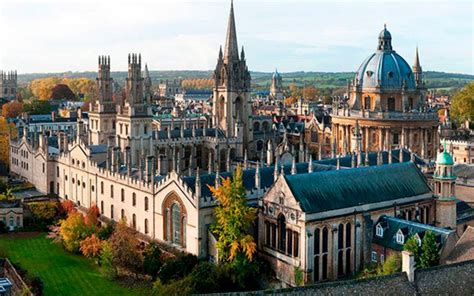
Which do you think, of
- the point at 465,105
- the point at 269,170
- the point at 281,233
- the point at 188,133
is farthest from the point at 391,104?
the point at 465,105

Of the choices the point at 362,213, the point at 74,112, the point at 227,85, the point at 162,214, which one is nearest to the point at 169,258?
the point at 162,214

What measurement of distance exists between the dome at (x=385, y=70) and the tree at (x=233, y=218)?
1358 inches

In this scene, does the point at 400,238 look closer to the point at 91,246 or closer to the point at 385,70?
the point at 91,246

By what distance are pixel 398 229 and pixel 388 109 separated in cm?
3270

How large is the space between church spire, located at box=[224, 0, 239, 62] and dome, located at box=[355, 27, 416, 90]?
14734 mm

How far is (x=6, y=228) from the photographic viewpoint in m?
54.7

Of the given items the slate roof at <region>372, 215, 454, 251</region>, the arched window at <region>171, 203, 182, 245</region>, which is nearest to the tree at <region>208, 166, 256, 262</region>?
the arched window at <region>171, 203, 182, 245</region>

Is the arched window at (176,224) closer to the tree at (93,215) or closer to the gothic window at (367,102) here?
the tree at (93,215)

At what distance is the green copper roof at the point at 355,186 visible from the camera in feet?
123

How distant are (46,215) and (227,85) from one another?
27.1 metres

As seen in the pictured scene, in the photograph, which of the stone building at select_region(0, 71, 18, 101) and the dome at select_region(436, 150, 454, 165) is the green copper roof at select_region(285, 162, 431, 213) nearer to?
the dome at select_region(436, 150, 454, 165)

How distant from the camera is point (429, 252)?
34688 millimetres

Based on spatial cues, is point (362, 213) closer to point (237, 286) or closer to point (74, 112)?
point (237, 286)

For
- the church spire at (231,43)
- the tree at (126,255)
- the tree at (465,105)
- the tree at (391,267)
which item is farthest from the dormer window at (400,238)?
the tree at (465,105)
